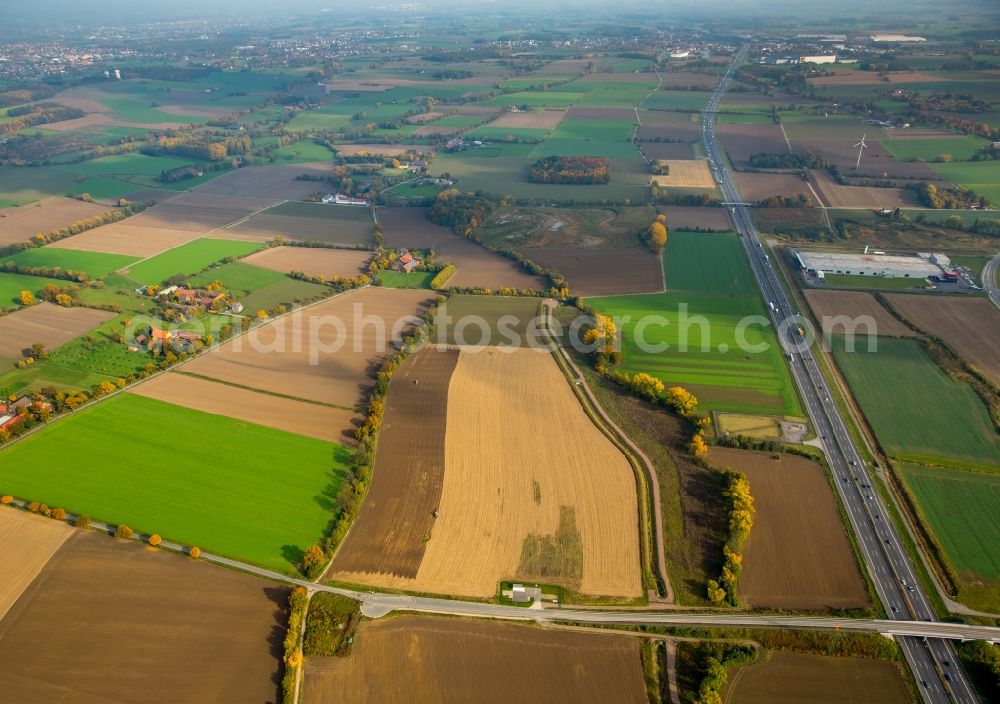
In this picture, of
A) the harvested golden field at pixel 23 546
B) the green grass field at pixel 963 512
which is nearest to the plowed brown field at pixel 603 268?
the green grass field at pixel 963 512

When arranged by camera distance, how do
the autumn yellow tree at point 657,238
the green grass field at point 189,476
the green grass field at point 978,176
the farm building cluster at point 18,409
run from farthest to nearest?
the green grass field at point 978,176 < the autumn yellow tree at point 657,238 < the farm building cluster at point 18,409 < the green grass field at point 189,476

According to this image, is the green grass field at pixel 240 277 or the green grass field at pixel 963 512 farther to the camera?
the green grass field at pixel 240 277

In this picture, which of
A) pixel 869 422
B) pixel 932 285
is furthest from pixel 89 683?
pixel 932 285

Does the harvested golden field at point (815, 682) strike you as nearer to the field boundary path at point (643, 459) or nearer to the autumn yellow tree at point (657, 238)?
the field boundary path at point (643, 459)

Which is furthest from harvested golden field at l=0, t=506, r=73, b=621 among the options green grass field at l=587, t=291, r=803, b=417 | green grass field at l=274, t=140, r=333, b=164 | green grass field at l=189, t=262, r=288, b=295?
green grass field at l=274, t=140, r=333, b=164

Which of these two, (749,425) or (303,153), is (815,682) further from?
(303,153)

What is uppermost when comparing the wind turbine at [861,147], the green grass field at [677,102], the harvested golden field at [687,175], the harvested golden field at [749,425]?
the green grass field at [677,102]

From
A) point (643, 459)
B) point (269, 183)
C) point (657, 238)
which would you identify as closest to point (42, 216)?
point (269, 183)
